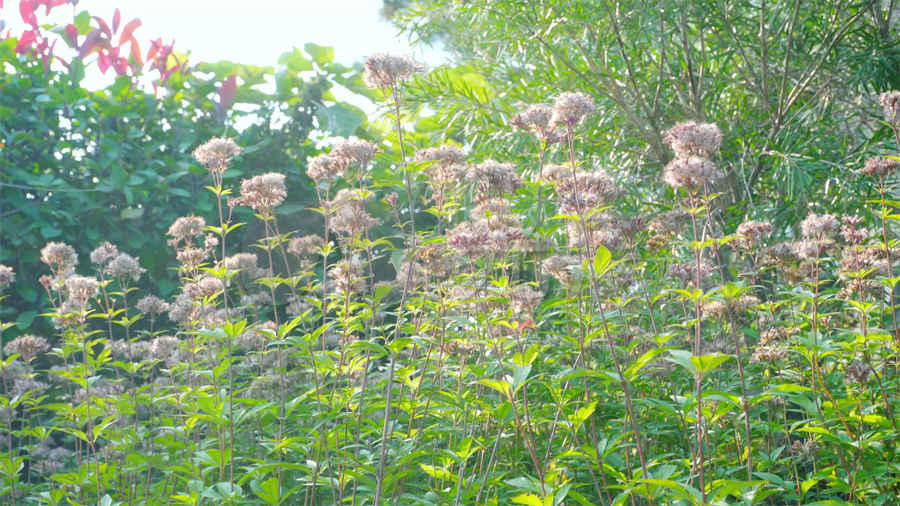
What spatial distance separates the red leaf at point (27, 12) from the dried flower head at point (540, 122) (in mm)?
5021

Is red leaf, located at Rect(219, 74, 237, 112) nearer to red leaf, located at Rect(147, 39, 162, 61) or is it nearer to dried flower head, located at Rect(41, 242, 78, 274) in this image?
red leaf, located at Rect(147, 39, 162, 61)

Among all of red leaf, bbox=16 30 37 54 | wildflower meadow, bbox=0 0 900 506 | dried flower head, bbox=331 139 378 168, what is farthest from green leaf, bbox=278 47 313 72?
dried flower head, bbox=331 139 378 168

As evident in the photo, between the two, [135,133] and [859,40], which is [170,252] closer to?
[135,133]

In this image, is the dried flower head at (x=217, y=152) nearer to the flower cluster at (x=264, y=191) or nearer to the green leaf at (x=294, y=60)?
the flower cluster at (x=264, y=191)

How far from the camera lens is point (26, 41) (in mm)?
5605

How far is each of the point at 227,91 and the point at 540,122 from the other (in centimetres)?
423

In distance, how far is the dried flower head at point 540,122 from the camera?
254cm

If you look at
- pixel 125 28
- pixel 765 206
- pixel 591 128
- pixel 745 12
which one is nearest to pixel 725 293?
pixel 765 206

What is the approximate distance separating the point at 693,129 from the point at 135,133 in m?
4.73

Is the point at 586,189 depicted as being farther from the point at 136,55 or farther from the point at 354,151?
the point at 136,55

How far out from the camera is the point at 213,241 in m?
3.57

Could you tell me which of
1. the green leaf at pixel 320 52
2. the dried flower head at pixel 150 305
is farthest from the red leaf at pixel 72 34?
the dried flower head at pixel 150 305

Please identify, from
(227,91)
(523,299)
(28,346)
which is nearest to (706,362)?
(523,299)

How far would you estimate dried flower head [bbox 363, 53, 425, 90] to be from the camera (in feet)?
8.04
